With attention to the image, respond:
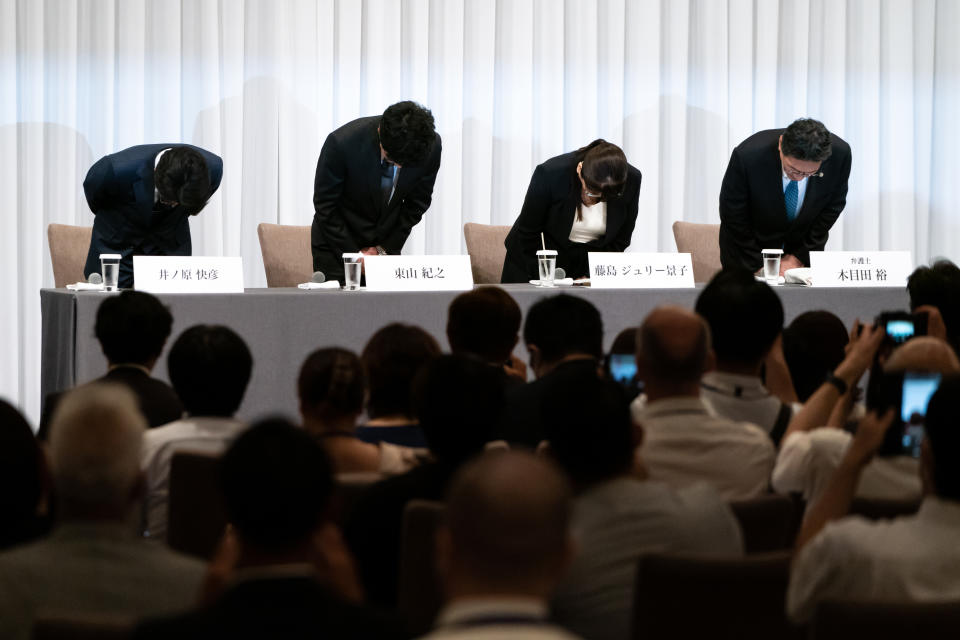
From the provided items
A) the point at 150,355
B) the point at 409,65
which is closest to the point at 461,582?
the point at 150,355

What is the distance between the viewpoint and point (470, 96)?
6.93 m

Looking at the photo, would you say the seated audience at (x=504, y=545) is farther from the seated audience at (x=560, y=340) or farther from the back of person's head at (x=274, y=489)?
the seated audience at (x=560, y=340)

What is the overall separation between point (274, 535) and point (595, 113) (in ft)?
20.0

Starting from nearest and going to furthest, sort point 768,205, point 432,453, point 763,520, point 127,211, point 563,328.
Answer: point 763,520 < point 432,453 < point 563,328 < point 127,211 < point 768,205

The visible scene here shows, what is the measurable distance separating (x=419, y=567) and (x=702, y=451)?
2.11ft

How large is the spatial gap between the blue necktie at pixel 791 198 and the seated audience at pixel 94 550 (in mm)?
4035

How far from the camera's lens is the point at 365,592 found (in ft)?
6.12

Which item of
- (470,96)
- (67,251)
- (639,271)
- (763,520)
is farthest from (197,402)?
(470,96)

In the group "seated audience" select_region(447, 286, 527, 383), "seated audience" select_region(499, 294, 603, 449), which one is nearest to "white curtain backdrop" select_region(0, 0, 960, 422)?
"seated audience" select_region(447, 286, 527, 383)

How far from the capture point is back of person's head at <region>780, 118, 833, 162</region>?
15.6ft

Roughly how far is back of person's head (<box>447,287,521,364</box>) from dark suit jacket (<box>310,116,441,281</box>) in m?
1.95

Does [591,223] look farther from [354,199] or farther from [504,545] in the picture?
[504,545]

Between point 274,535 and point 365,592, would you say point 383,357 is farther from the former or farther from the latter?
point 274,535

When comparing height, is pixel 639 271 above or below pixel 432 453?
above
